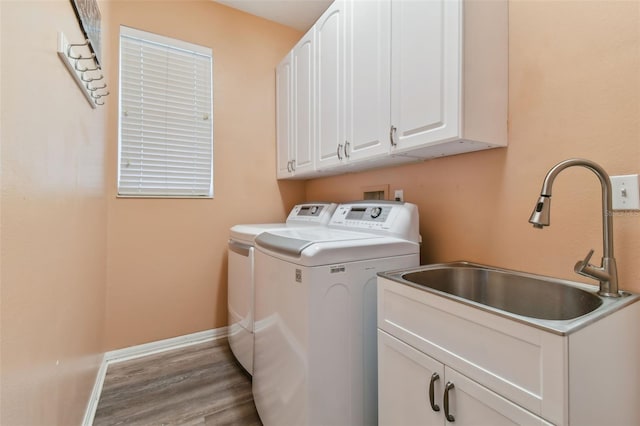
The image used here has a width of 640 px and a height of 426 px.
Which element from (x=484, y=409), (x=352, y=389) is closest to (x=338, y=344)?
(x=352, y=389)

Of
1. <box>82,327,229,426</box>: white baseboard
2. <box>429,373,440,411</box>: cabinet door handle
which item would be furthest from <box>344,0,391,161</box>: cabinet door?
<box>82,327,229,426</box>: white baseboard

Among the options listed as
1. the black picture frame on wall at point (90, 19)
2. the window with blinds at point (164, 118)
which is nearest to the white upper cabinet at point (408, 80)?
the window with blinds at point (164, 118)

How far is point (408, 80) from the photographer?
54.4 inches

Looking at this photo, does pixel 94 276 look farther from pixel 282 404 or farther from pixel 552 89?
pixel 552 89

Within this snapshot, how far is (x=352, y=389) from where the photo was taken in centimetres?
124

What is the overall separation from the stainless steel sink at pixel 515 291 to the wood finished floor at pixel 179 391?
1197mm

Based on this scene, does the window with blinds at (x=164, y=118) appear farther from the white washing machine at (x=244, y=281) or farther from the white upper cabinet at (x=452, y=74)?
the white upper cabinet at (x=452, y=74)

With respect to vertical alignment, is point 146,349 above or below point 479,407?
below

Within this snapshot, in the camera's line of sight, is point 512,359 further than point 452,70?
No

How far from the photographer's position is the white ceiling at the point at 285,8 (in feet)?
8.00

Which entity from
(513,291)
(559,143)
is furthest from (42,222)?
(559,143)

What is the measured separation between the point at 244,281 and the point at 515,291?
1.45m

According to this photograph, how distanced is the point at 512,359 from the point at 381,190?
136 cm

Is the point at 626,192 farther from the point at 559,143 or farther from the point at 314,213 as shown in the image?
the point at 314,213
